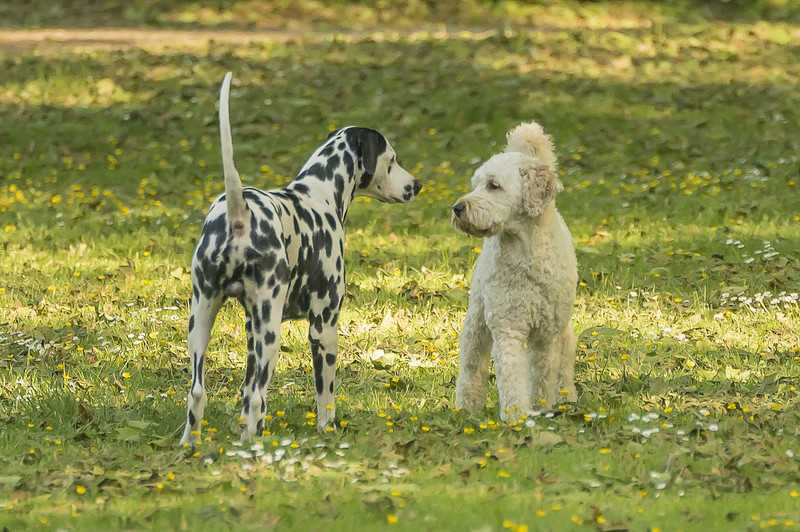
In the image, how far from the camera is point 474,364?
8.18 m

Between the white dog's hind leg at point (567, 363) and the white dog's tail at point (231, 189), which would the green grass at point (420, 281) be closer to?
the white dog's hind leg at point (567, 363)

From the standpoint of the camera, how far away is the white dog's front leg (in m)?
7.61

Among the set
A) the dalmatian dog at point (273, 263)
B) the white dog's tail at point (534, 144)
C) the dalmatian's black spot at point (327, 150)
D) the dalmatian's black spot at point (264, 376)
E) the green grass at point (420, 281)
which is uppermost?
the white dog's tail at point (534, 144)

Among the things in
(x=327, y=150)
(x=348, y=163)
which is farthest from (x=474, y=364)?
(x=327, y=150)

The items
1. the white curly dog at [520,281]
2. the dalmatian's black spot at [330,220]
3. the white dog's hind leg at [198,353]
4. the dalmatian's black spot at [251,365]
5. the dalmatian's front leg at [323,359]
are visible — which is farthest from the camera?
the dalmatian's black spot at [330,220]

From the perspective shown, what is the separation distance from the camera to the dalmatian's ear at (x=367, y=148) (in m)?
8.55

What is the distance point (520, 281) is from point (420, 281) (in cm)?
390

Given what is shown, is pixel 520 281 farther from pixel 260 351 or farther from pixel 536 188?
pixel 260 351

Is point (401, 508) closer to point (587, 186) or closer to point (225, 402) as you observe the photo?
point (225, 402)

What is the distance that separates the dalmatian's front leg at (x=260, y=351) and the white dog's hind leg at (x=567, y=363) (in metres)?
1.82

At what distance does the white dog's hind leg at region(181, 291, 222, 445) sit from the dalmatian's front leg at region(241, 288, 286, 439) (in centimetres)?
20

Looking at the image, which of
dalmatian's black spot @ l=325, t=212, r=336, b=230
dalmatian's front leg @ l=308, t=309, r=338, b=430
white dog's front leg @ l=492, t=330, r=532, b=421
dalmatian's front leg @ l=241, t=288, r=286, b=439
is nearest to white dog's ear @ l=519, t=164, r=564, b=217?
white dog's front leg @ l=492, t=330, r=532, b=421

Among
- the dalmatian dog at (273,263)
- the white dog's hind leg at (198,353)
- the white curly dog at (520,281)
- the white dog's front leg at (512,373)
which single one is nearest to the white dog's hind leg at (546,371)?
the white curly dog at (520,281)

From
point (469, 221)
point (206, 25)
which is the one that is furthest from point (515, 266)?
point (206, 25)
